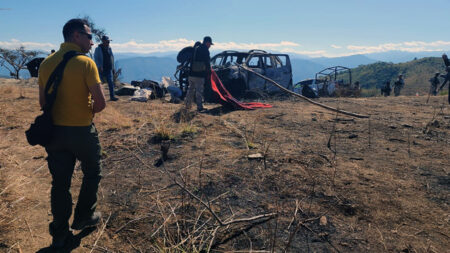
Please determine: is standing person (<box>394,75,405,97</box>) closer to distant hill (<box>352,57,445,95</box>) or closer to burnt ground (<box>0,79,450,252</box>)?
burnt ground (<box>0,79,450,252</box>)

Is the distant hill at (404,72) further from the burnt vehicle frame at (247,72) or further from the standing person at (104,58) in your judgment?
the standing person at (104,58)

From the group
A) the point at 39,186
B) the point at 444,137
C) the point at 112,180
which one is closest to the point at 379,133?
the point at 444,137

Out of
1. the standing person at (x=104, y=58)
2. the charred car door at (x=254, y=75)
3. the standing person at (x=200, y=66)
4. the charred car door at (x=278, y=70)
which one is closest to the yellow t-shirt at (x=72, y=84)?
the standing person at (x=200, y=66)

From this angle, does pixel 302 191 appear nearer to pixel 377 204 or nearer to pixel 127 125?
pixel 377 204

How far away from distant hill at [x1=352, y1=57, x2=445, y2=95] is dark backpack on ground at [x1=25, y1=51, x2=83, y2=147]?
67.5 metres

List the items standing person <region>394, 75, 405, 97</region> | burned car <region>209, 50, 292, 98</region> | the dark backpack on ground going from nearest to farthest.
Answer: the dark backpack on ground < burned car <region>209, 50, 292, 98</region> < standing person <region>394, 75, 405, 97</region>

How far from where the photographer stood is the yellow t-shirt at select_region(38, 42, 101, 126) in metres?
2.05

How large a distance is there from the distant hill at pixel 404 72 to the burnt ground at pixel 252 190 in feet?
210

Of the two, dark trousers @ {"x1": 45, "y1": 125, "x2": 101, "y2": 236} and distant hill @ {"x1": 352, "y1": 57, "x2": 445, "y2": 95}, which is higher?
distant hill @ {"x1": 352, "y1": 57, "x2": 445, "y2": 95}

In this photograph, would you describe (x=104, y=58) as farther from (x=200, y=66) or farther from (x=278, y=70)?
(x=278, y=70)

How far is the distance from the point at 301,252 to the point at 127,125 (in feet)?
14.5

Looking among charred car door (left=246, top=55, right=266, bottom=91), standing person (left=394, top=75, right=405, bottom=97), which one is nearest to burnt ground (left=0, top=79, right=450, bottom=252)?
charred car door (left=246, top=55, right=266, bottom=91)

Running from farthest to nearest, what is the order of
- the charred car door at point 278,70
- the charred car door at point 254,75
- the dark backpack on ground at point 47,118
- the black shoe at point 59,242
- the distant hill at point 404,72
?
the distant hill at point 404,72 → the charred car door at point 278,70 → the charred car door at point 254,75 → the black shoe at point 59,242 → the dark backpack on ground at point 47,118

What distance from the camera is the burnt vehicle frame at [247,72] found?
9219 millimetres
